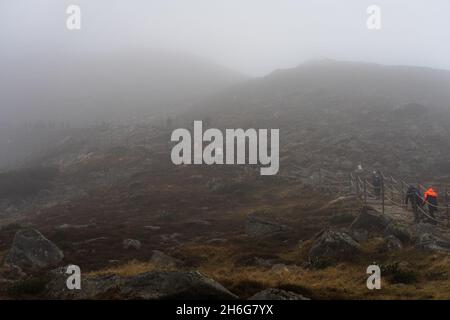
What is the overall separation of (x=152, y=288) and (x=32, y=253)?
35.3 feet

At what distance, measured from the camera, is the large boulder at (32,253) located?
2086cm

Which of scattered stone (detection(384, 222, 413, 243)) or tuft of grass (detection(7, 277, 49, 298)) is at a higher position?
scattered stone (detection(384, 222, 413, 243))

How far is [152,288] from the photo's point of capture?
13227mm

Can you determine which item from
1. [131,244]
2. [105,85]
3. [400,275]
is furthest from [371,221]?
[105,85]

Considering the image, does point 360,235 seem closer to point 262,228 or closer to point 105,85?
point 262,228

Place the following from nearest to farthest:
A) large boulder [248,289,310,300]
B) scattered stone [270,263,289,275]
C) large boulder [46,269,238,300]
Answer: large boulder [248,289,310,300]
large boulder [46,269,238,300]
scattered stone [270,263,289,275]

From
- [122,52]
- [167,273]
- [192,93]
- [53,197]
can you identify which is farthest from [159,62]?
[167,273]

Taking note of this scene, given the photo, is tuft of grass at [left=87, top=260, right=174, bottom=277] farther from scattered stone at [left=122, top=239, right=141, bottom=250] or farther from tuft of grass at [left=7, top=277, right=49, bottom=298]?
scattered stone at [left=122, top=239, right=141, bottom=250]

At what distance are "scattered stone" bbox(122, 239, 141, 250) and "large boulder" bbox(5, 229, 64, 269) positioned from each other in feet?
11.0

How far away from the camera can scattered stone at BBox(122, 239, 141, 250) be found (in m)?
24.4

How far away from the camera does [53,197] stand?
161 ft

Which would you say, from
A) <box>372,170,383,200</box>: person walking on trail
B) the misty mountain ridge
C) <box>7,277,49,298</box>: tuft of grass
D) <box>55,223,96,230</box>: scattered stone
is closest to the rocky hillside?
<box>7,277,49,298</box>: tuft of grass

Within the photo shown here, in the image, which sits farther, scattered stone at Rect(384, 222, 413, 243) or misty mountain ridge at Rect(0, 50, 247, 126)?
misty mountain ridge at Rect(0, 50, 247, 126)

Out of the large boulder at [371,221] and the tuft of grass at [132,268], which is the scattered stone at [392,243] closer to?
the large boulder at [371,221]
